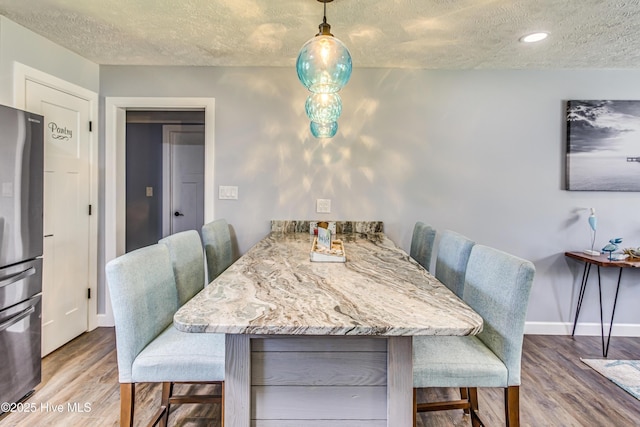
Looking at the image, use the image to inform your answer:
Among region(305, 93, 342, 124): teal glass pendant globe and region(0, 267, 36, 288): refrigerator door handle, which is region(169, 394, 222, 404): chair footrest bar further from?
region(305, 93, 342, 124): teal glass pendant globe

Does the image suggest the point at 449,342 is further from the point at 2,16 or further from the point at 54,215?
the point at 2,16

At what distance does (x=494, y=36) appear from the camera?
7.47 feet

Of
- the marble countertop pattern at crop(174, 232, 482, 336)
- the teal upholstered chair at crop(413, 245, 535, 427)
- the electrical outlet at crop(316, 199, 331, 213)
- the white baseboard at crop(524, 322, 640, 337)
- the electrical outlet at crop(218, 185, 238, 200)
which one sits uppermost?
the electrical outlet at crop(218, 185, 238, 200)

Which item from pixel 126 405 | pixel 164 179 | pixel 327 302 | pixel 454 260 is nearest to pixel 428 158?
pixel 454 260

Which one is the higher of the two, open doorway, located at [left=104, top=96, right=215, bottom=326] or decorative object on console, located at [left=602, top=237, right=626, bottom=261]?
open doorway, located at [left=104, top=96, right=215, bottom=326]

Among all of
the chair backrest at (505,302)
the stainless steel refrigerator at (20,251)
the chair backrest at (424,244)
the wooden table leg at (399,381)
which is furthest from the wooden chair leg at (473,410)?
the stainless steel refrigerator at (20,251)

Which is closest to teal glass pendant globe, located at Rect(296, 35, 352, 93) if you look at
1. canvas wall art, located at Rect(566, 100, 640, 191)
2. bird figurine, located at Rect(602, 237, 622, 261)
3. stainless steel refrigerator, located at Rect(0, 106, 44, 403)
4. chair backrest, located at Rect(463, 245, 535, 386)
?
chair backrest, located at Rect(463, 245, 535, 386)

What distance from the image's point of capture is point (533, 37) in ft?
7.47

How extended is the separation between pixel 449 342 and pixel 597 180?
8.00 feet

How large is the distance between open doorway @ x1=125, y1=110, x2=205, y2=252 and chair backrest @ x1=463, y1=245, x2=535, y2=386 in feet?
11.6

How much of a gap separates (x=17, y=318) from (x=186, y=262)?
3.38 feet

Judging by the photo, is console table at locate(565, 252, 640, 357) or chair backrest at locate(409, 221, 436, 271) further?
console table at locate(565, 252, 640, 357)

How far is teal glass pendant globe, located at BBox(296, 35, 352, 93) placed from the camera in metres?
1.43

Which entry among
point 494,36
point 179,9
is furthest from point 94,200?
point 494,36
